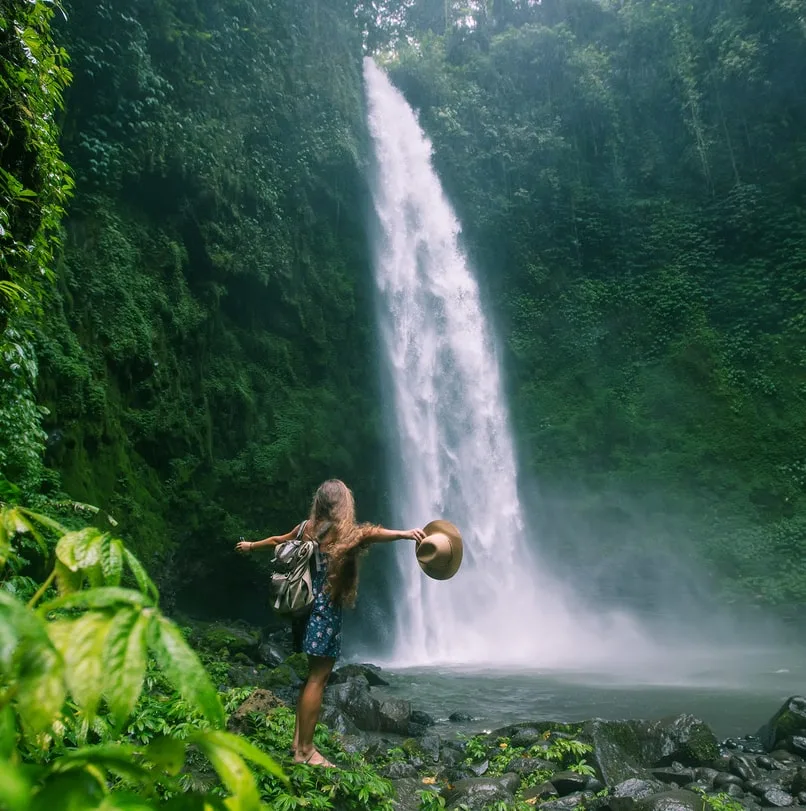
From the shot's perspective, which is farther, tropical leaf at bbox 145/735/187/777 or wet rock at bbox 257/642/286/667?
wet rock at bbox 257/642/286/667

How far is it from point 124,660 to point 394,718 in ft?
19.0

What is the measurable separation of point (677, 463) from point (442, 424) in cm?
614

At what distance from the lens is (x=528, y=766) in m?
4.26

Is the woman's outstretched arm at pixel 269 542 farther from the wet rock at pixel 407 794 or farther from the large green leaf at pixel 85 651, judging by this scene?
the large green leaf at pixel 85 651

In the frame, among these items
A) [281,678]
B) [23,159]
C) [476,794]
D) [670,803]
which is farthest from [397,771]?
[23,159]

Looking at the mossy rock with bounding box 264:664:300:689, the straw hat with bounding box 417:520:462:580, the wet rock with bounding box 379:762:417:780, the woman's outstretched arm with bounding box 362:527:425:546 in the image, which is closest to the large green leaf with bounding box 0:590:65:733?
the straw hat with bounding box 417:520:462:580

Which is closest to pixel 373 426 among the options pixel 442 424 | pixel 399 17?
pixel 442 424

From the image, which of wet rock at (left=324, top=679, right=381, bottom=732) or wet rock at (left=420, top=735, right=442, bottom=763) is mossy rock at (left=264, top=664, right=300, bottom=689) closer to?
wet rock at (left=324, top=679, right=381, bottom=732)

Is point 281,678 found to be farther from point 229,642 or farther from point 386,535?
point 386,535

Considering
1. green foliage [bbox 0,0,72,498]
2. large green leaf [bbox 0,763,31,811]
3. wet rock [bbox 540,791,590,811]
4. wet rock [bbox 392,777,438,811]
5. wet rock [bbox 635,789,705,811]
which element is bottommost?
wet rock [bbox 540,791,590,811]

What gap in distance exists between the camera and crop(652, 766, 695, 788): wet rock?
434 centimetres

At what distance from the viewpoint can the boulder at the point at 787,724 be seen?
533 centimetres

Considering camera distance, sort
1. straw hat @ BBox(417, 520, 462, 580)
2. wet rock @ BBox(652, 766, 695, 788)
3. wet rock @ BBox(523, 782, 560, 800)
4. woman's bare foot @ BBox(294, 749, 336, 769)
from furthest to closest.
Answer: wet rock @ BBox(652, 766, 695, 788)
wet rock @ BBox(523, 782, 560, 800)
woman's bare foot @ BBox(294, 749, 336, 769)
straw hat @ BBox(417, 520, 462, 580)

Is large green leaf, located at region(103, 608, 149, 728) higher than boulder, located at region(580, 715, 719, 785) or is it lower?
higher
